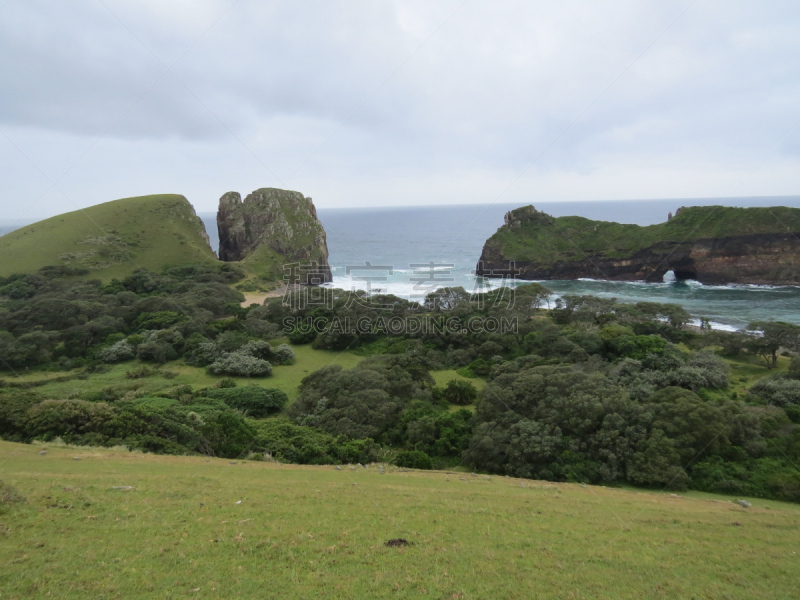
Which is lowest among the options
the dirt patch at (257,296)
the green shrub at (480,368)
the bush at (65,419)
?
the green shrub at (480,368)

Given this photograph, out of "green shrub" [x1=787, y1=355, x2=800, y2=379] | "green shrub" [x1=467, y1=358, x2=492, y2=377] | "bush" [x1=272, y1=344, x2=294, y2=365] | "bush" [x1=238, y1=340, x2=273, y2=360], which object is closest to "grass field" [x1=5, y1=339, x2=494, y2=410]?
"bush" [x1=272, y1=344, x2=294, y2=365]

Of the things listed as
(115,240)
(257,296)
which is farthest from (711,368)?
(115,240)

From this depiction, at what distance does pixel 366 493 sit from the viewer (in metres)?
12.2

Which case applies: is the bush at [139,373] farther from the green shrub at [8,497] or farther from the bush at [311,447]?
the green shrub at [8,497]

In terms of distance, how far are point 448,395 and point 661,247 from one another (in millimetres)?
61136

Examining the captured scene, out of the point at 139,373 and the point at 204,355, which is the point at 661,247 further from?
the point at 139,373

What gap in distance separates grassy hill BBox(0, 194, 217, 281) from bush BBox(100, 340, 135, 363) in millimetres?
34579

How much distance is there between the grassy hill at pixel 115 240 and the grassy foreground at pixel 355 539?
206ft

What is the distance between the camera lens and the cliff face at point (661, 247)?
6159cm

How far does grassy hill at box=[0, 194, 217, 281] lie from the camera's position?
6338 cm

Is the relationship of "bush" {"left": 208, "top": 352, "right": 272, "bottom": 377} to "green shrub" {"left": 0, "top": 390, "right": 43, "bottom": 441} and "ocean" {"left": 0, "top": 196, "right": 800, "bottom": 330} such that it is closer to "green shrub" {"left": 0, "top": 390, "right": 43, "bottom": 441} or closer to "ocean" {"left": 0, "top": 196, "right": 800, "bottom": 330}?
"green shrub" {"left": 0, "top": 390, "right": 43, "bottom": 441}

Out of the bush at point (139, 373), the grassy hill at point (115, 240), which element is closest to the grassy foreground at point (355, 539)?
the bush at point (139, 373)

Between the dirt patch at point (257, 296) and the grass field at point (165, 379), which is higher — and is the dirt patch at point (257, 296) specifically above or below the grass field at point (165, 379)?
above

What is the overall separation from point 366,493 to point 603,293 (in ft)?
202
